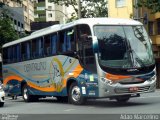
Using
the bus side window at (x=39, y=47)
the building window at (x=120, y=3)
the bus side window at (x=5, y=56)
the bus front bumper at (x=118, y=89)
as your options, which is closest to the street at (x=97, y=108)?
the bus front bumper at (x=118, y=89)

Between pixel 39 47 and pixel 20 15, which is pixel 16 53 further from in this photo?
pixel 20 15

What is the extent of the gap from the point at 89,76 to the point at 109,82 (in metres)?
1.01

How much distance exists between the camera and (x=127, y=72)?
1731 centimetres

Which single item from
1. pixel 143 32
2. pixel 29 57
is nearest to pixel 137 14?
pixel 29 57

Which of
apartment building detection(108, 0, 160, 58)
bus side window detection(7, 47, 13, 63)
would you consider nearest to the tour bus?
bus side window detection(7, 47, 13, 63)

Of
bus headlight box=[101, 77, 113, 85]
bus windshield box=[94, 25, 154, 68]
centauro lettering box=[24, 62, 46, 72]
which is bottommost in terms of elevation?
bus headlight box=[101, 77, 113, 85]

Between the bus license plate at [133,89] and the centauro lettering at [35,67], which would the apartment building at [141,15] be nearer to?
the centauro lettering at [35,67]

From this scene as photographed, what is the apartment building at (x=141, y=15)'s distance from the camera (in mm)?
45250

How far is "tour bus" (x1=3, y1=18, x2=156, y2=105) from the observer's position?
56.5 feet

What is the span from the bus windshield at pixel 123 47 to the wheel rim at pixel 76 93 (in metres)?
2.14

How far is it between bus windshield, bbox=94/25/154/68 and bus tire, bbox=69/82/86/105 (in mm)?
2136

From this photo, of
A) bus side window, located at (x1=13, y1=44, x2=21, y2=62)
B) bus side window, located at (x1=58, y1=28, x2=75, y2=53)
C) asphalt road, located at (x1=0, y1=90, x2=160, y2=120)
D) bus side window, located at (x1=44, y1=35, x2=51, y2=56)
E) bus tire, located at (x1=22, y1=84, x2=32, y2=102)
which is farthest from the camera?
bus side window, located at (x1=13, y1=44, x2=21, y2=62)

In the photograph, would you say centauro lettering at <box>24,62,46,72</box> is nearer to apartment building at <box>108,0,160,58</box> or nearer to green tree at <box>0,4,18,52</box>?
green tree at <box>0,4,18,52</box>

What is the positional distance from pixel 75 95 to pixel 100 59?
→ 8.53ft
